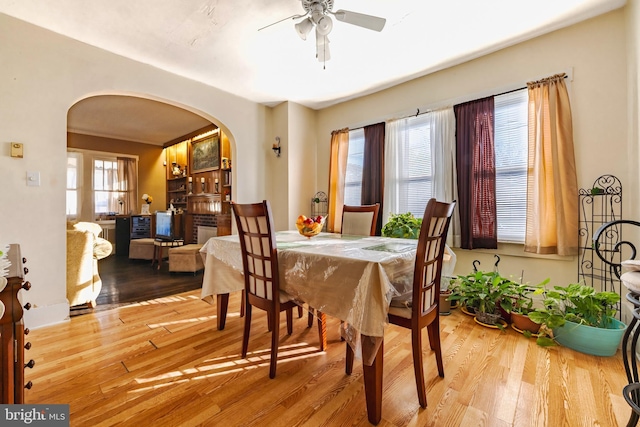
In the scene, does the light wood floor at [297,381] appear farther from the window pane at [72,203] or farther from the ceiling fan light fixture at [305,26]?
the window pane at [72,203]

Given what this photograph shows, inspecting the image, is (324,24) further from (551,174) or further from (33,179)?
(33,179)

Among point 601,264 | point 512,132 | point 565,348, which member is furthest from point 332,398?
point 512,132

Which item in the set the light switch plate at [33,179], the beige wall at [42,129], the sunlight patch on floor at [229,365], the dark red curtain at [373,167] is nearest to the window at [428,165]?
the dark red curtain at [373,167]

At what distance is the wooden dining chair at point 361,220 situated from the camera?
270 centimetres

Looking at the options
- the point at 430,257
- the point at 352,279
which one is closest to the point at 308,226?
the point at 352,279

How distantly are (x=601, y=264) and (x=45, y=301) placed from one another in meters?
4.84

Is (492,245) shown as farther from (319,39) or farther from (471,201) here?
(319,39)

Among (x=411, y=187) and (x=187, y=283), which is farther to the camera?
(x=187, y=283)

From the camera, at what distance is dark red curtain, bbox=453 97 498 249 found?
289cm

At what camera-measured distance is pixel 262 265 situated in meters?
1.75

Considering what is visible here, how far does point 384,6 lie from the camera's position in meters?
2.28

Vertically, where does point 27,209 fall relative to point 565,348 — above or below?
above

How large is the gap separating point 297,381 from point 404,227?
72.6 inches

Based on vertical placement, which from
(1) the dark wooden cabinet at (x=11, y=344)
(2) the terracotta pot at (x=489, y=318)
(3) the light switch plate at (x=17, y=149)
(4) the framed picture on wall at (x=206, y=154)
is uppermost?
(4) the framed picture on wall at (x=206, y=154)
